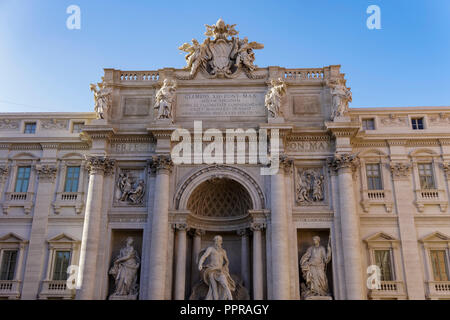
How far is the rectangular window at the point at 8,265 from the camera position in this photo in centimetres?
2686

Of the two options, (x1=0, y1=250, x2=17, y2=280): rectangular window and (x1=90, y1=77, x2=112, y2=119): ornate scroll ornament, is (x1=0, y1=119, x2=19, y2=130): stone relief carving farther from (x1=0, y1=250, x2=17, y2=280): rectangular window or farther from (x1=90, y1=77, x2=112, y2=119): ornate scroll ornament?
(x1=0, y1=250, x2=17, y2=280): rectangular window

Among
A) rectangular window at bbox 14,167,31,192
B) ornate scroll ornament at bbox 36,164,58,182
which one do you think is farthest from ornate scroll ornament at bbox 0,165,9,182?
ornate scroll ornament at bbox 36,164,58,182

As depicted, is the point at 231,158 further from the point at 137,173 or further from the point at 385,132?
the point at 385,132

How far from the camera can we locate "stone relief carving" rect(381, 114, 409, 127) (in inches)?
1148

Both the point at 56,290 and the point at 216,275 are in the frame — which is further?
the point at 56,290

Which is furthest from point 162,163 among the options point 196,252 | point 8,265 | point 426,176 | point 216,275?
point 426,176

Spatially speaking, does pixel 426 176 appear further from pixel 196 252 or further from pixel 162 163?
pixel 162 163

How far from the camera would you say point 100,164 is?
2694cm

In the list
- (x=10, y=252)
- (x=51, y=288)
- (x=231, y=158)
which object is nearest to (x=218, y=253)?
(x=231, y=158)

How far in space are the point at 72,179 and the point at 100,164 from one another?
2.74m

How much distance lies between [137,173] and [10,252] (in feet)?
27.5

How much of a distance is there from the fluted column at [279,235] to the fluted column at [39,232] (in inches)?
501

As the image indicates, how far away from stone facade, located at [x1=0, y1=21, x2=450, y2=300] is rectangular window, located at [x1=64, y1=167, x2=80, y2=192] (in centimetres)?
12

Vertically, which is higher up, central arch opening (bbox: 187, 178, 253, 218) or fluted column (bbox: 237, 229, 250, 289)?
central arch opening (bbox: 187, 178, 253, 218)
